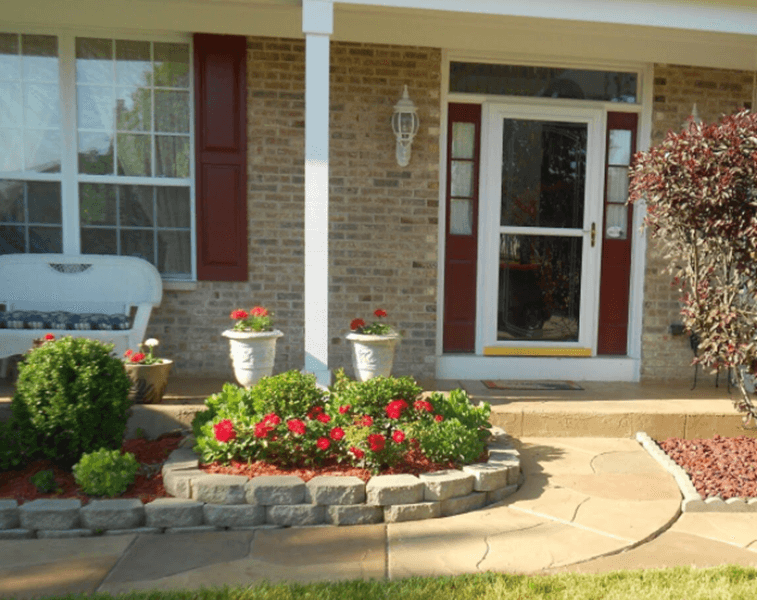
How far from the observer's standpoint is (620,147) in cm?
590

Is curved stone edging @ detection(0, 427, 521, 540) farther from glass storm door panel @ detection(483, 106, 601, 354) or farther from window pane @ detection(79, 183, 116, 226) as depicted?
window pane @ detection(79, 183, 116, 226)

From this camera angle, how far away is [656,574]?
9.18 feet

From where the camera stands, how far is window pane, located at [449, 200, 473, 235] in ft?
19.1

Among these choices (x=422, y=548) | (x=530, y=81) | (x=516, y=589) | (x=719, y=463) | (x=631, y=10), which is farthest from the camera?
(x=530, y=81)

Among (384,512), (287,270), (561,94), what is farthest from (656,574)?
(561,94)

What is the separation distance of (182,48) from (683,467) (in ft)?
15.6

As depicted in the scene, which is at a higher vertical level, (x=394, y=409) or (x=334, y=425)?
(x=394, y=409)

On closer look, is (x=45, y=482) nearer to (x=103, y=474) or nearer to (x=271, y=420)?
(x=103, y=474)

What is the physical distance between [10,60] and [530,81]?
165 inches

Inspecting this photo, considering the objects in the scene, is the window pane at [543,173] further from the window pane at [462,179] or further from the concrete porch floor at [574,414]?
the concrete porch floor at [574,414]

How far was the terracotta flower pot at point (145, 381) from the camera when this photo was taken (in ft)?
14.2

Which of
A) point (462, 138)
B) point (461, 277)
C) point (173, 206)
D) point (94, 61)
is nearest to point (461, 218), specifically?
point (461, 277)

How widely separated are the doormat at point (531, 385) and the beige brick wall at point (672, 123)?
0.83 m

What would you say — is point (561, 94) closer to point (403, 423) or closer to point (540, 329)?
Result: point (540, 329)
